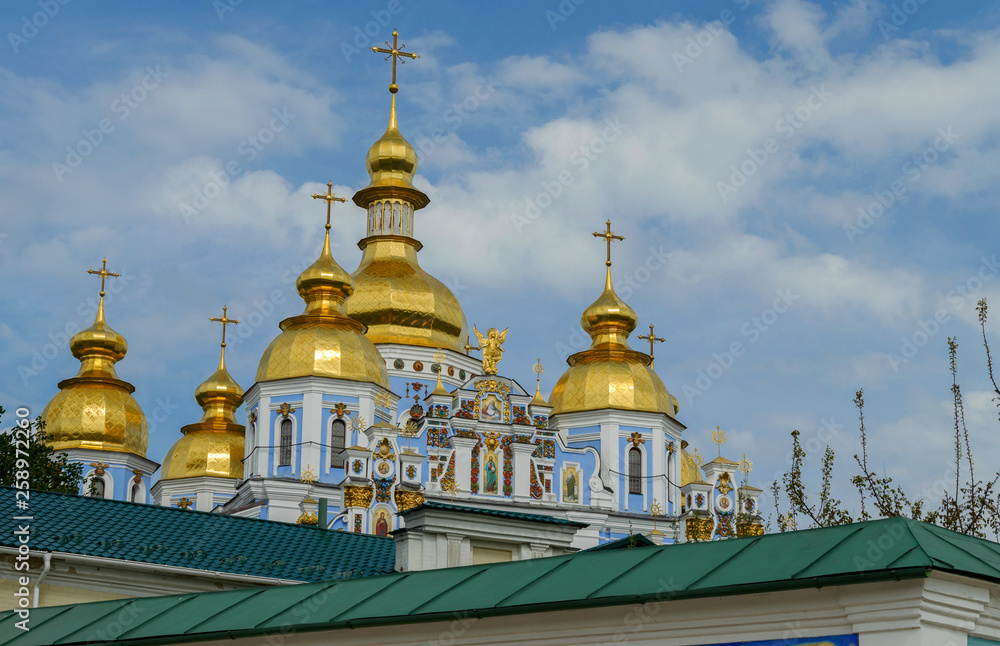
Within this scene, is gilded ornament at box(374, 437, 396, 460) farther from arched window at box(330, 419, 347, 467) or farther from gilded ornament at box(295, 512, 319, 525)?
arched window at box(330, 419, 347, 467)

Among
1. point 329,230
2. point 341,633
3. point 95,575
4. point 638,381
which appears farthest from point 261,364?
point 341,633

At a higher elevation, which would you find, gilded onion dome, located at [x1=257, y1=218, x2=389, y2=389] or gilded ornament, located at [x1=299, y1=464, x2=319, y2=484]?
gilded onion dome, located at [x1=257, y1=218, x2=389, y2=389]

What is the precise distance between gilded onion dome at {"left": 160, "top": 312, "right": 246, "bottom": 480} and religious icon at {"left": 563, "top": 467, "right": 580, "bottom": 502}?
1294 cm

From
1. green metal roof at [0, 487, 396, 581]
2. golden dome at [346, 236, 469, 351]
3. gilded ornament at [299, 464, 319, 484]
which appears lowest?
green metal roof at [0, 487, 396, 581]

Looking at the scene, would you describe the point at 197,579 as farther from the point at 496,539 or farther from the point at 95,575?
the point at 496,539

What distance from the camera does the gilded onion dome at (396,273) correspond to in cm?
4969

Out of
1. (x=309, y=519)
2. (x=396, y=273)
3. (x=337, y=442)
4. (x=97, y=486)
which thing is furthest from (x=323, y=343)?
(x=97, y=486)

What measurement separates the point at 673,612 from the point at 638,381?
35511 millimetres

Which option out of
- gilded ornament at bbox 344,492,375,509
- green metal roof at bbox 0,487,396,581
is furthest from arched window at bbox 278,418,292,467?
green metal roof at bbox 0,487,396,581

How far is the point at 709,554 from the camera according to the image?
1062 centimetres

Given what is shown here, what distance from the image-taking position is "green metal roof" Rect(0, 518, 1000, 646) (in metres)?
9.66

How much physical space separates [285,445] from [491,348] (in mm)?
6335

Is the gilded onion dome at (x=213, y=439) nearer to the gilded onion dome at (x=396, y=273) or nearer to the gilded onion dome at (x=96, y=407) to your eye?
the gilded onion dome at (x=96, y=407)

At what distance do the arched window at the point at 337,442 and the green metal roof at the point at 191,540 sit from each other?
19831 mm
